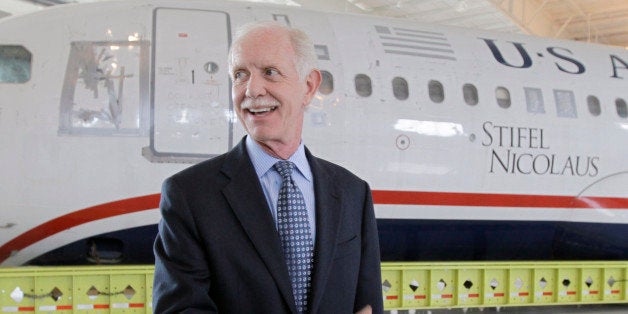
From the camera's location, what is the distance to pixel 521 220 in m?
7.61

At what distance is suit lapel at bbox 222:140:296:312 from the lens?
2078mm

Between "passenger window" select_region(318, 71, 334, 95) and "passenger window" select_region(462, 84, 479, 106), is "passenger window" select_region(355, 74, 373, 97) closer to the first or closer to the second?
"passenger window" select_region(318, 71, 334, 95)

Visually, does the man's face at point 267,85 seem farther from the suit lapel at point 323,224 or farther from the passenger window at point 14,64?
the passenger window at point 14,64

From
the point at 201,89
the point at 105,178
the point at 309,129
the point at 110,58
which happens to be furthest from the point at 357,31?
the point at 105,178

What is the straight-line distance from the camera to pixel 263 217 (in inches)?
84.3

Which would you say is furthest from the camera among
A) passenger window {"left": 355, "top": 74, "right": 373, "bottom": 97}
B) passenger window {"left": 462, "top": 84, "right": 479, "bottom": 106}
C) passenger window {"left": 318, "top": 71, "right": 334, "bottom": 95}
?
passenger window {"left": 462, "top": 84, "right": 479, "bottom": 106}

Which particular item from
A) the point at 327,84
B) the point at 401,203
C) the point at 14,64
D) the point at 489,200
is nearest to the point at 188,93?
the point at 327,84

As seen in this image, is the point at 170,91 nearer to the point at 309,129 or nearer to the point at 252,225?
Answer: the point at 309,129

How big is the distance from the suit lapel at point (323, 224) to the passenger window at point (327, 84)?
4.33 metres

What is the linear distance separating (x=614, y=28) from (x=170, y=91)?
21.7 meters

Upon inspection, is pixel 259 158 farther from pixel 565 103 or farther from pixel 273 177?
pixel 565 103

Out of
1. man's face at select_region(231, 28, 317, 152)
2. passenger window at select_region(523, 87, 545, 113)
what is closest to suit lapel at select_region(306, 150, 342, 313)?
man's face at select_region(231, 28, 317, 152)

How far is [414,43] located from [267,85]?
18.4 ft

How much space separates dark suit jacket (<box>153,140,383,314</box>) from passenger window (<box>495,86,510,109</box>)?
587cm
